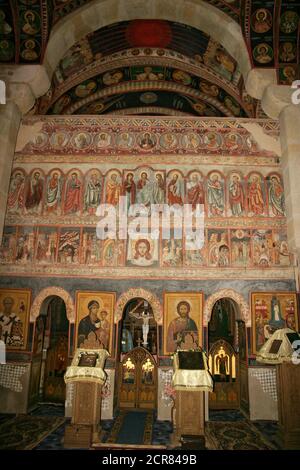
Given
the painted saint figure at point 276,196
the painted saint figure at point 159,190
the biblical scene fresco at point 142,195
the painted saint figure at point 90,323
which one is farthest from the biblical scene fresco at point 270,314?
the painted saint figure at point 90,323

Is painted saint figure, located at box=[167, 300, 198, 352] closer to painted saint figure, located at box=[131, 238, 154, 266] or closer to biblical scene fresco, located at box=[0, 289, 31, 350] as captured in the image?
painted saint figure, located at box=[131, 238, 154, 266]

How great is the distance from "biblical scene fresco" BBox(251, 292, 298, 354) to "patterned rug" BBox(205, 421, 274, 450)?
2011mm

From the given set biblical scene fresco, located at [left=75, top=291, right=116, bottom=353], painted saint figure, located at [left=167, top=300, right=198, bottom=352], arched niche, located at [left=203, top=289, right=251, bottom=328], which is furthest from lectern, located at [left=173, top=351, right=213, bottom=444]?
biblical scene fresco, located at [left=75, top=291, right=116, bottom=353]

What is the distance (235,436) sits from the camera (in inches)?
314

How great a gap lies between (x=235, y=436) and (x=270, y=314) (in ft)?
11.3

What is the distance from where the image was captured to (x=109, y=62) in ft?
40.3

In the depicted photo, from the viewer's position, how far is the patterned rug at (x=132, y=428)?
7579mm

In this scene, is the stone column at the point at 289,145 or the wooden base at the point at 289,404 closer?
the wooden base at the point at 289,404

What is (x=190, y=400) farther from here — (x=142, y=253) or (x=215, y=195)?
(x=215, y=195)

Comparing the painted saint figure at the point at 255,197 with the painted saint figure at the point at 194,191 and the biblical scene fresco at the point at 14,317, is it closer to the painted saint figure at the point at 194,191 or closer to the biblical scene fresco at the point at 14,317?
the painted saint figure at the point at 194,191

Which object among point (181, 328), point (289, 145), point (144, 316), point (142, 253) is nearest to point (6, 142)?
point (142, 253)

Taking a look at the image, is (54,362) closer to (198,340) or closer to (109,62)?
(198,340)

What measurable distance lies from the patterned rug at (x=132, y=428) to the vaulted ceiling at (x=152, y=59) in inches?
390

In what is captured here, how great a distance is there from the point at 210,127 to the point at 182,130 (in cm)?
91
